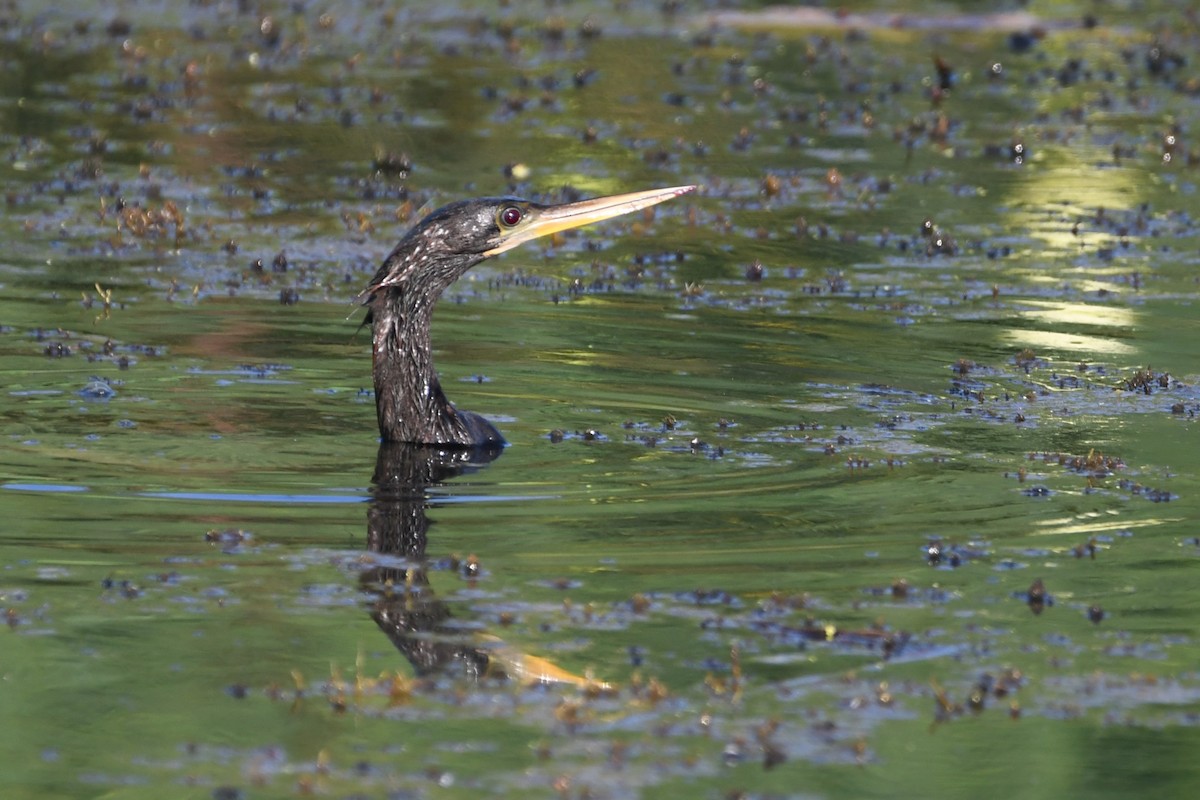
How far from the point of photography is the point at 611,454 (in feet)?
32.3

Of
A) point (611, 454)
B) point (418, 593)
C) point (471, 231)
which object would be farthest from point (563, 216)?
point (418, 593)

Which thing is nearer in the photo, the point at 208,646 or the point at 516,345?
the point at 208,646

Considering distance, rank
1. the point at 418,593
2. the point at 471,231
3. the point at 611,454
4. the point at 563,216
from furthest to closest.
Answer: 1. the point at 563,216
2. the point at 471,231
3. the point at 611,454
4. the point at 418,593

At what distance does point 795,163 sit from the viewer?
61.3 ft

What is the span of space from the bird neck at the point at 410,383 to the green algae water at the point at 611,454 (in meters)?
0.20

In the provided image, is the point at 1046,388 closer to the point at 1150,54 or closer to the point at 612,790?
the point at 612,790

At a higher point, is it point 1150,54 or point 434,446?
point 1150,54

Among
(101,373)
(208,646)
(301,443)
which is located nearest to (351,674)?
(208,646)

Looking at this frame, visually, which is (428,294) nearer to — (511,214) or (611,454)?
(511,214)

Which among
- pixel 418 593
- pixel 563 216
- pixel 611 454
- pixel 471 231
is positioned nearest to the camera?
pixel 418 593

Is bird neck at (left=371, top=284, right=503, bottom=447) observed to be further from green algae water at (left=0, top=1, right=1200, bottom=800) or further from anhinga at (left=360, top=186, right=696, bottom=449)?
green algae water at (left=0, top=1, right=1200, bottom=800)

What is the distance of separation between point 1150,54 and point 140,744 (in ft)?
63.8

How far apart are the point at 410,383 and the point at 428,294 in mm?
401

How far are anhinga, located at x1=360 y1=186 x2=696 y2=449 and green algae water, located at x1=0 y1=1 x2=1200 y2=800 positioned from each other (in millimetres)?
274
